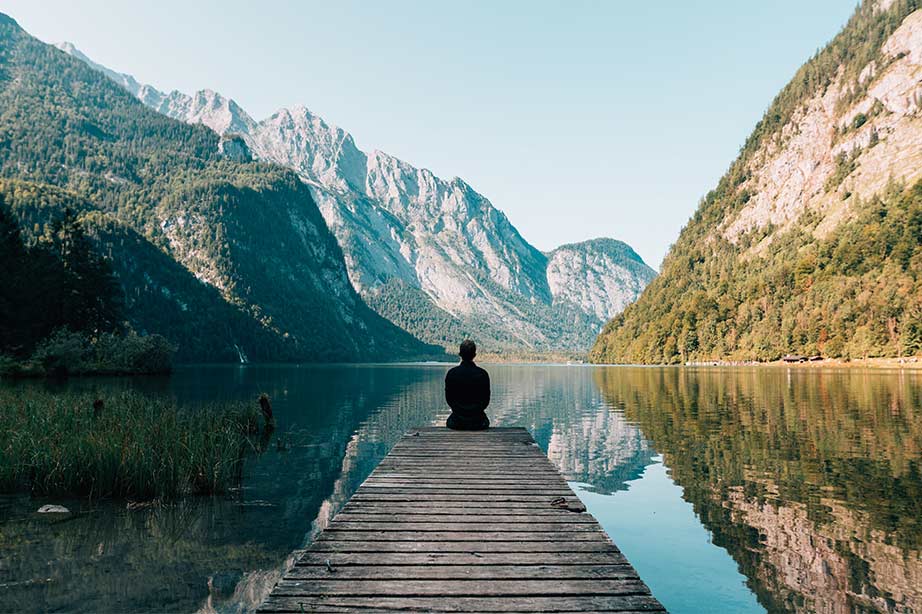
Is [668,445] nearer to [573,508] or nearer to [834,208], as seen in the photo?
[573,508]

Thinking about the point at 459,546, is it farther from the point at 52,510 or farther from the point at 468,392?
the point at 52,510

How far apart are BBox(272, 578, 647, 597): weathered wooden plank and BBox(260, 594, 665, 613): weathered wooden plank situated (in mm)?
102

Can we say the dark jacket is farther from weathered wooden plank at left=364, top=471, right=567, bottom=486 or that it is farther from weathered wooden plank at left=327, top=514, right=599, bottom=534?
weathered wooden plank at left=327, top=514, right=599, bottom=534

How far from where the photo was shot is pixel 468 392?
20.6 m

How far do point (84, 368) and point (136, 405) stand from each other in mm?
61216

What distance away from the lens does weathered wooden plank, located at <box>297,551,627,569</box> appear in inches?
326

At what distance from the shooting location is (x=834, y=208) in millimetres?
193625

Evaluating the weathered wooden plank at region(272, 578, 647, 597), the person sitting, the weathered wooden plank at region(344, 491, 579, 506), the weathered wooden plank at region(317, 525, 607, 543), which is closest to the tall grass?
the person sitting

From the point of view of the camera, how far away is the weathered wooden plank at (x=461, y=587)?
7.20m

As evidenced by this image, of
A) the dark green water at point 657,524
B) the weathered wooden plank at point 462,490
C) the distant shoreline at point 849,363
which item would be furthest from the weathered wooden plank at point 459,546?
the distant shoreline at point 849,363

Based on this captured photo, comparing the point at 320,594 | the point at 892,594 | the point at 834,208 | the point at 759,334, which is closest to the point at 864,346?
the point at 759,334

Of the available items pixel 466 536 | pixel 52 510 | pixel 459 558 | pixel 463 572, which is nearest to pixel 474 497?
pixel 466 536

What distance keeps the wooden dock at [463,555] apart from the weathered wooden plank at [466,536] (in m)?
0.02

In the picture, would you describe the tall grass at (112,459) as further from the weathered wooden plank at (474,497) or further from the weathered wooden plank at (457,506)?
the weathered wooden plank at (457,506)
